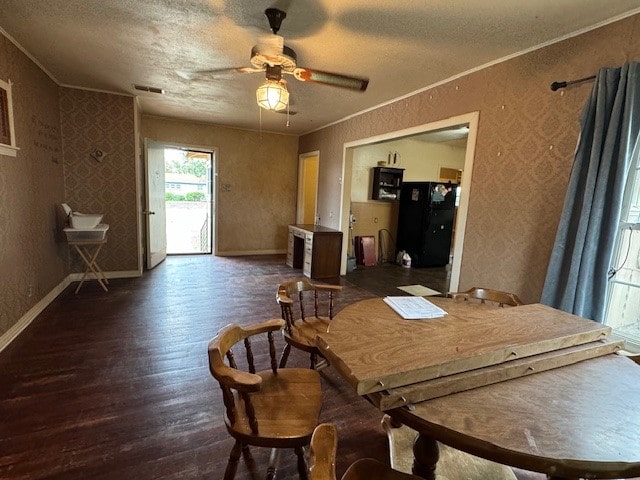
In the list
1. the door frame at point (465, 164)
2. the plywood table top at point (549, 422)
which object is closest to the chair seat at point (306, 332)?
the plywood table top at point (549, 422)

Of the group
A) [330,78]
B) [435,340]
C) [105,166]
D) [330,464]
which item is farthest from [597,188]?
[105,166]

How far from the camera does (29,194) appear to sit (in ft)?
10.0

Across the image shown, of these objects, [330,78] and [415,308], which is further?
[330,78]

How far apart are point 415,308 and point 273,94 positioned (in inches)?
70.1

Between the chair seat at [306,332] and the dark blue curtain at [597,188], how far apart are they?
1595 millimetres

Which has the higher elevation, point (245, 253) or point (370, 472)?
point (370, 472)

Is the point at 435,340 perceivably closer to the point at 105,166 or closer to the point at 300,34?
the point at 300,34

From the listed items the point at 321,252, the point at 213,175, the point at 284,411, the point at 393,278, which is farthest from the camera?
the point at 213,175

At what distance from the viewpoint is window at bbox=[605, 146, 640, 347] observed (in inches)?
76.1

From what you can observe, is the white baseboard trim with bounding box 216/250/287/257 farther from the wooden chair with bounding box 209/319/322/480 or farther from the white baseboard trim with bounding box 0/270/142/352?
the wooden chair with bounding box 209/319/322/480

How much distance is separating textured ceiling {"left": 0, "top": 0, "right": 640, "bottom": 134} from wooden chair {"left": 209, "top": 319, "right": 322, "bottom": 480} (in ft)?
6.86

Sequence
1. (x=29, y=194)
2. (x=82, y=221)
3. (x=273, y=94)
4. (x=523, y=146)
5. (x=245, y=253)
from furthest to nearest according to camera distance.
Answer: (x=245, y=253) → (x=82, y=221) → (x=29, y=194) → (x=523, y=146) → (x=273, y=94)

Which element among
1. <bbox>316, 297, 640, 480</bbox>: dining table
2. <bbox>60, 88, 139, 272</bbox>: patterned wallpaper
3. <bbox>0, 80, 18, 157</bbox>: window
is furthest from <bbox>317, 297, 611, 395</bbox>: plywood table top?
<bbox>60, 88, 139, 272</bbox>: patterned wallpaper

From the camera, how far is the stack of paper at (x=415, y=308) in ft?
5.03
